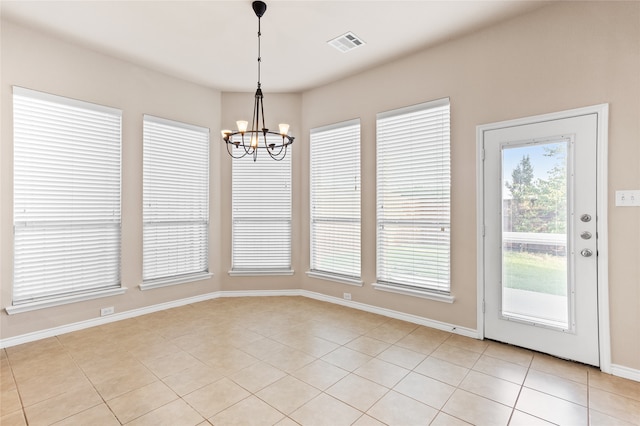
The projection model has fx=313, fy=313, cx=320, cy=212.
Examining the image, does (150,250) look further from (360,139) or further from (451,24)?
(451,24)

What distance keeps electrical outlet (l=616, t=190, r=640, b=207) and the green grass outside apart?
24.2 inches

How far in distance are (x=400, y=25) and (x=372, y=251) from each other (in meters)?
2.65

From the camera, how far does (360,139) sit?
4324 millimetres

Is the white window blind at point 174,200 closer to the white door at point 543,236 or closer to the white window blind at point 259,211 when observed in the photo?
the white window blind at point 259,211

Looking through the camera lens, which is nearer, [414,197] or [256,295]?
[414,197]

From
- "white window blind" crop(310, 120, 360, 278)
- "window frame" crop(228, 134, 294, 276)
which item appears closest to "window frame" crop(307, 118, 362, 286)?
"white window blind" crop(310, 120, 360, 278)

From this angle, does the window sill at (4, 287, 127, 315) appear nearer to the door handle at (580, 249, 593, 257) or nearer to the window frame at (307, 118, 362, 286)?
the window frame at (307, 118, 362, 286)

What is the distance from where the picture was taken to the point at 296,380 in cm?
251

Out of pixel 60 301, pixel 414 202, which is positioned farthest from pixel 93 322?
pixel 414 202

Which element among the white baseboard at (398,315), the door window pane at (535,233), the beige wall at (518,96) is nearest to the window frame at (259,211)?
the white baseboard at (398,315)

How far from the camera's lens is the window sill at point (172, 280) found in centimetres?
416

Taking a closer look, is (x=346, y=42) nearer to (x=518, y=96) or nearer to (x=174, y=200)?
(x=518, y=96)

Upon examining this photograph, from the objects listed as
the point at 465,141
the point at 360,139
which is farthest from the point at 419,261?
the point at 360,139

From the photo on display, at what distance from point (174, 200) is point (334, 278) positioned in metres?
2.56
